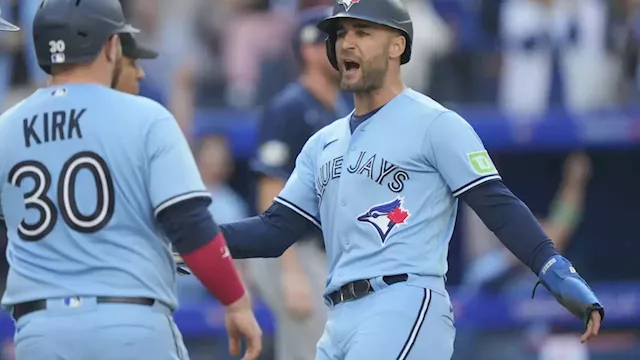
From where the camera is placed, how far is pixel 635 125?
33.4ft

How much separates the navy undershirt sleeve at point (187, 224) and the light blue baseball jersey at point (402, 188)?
625 millimetres

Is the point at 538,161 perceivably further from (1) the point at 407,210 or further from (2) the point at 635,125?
(1) the point at 407,210

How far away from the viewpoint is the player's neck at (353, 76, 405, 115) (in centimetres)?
515

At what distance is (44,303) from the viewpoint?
4.52 meters

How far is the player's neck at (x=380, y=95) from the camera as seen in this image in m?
5.15

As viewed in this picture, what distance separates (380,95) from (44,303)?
1.45 meters

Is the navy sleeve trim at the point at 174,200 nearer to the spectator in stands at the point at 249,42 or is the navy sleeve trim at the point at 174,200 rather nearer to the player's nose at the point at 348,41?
the player's nose at the point at 348,41

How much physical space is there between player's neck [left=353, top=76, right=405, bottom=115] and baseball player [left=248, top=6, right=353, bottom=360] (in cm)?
195

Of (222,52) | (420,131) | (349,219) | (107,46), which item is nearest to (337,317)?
(349,219)

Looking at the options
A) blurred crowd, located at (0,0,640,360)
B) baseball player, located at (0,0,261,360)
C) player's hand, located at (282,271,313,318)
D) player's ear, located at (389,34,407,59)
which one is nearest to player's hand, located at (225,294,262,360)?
baseball player, located at (0,0,261,360)

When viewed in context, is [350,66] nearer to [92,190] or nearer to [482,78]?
[92,190]

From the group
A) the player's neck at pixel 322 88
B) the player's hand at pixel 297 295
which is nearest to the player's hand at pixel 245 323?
the player's hand at pixel 297 295


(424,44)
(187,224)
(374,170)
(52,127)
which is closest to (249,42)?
(424,44)

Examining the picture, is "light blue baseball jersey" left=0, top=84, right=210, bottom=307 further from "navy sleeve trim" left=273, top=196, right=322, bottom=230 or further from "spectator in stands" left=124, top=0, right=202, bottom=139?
"spectator in stands" left=124, top=0, right=202, bottom=139
